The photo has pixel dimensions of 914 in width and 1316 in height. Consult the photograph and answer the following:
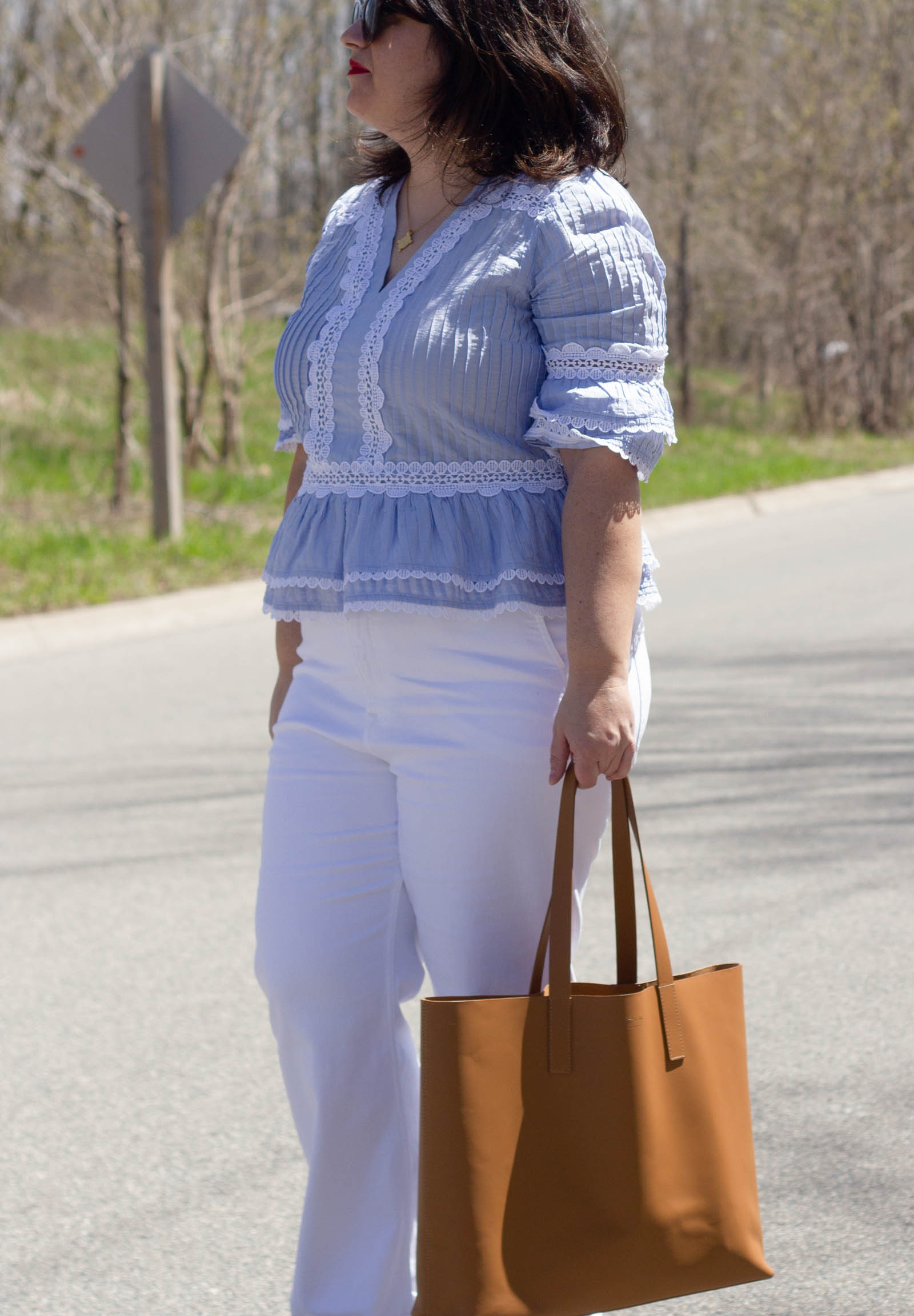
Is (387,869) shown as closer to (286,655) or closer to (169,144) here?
(286,655)

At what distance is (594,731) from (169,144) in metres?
8.14

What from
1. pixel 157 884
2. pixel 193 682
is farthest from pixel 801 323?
A: pixel 157 884

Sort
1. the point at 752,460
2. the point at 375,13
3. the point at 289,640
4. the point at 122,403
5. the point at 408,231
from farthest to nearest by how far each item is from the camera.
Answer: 1. the point at 752,460
2. the point at 122,403
3. the point at 289,640
4. the point at 408,231
5. the point at 375,13

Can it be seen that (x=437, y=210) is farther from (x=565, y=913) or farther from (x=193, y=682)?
(x=193, y=682)

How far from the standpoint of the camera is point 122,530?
33.9 ft

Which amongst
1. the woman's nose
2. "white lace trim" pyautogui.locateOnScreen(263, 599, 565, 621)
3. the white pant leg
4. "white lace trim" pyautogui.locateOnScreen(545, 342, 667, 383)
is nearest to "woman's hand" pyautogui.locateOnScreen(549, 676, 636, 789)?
"white lace trim" pyautogui.locateOnScreen(263, 599, 565, 621)

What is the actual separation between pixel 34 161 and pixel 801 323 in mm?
11437

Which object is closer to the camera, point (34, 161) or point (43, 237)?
point (34, 161)

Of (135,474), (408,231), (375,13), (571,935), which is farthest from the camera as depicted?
(135,474)

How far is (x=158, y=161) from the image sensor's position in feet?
29.9

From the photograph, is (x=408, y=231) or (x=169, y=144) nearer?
(x=408, y=231)

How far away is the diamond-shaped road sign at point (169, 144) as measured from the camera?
8.96m

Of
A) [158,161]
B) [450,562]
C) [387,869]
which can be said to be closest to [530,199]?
[450,562]

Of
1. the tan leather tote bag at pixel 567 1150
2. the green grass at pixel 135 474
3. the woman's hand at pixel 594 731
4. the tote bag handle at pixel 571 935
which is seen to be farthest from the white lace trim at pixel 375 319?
the green grass at pixel 135 474
